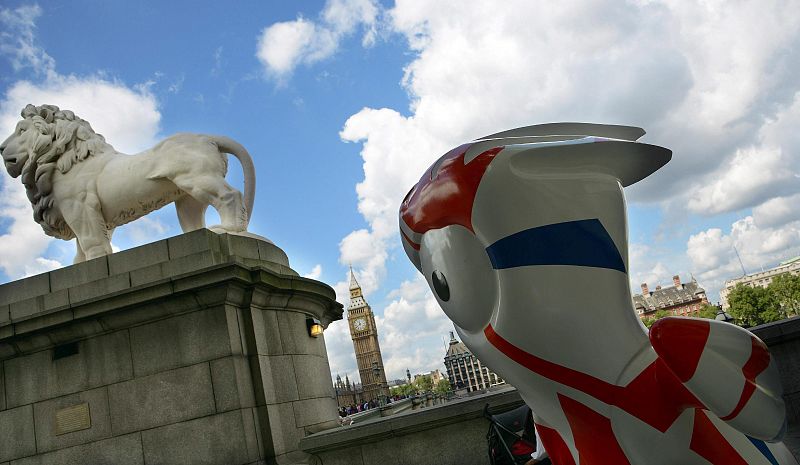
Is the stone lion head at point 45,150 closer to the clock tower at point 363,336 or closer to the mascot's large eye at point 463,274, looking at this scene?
the mascot's large eye at point 463,274

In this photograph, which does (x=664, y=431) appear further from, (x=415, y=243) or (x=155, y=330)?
(x=155, y=330)

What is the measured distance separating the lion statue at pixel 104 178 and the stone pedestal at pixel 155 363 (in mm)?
752

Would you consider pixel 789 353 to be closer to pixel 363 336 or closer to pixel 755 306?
pixel 755 306

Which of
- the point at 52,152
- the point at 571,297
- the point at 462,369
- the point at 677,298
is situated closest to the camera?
the point at 571,297

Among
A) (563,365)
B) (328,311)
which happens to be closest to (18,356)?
(328,311)

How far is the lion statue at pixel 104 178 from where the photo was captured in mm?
7438

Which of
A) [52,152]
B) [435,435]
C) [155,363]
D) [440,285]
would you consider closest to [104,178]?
[52,152]

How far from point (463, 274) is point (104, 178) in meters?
7.12

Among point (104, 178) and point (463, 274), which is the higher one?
point (104, 178)

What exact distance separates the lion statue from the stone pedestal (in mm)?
752

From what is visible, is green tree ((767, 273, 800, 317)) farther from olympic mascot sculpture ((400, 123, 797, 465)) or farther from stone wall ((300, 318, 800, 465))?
olympic mascot sculpture ((400, 123, 797, 465))

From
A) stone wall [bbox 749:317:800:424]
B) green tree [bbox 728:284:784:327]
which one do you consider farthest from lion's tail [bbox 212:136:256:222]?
green tree [bbox 728:284:784:327]

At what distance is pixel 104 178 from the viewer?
763 cm

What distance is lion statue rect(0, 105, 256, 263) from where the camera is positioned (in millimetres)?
7438
